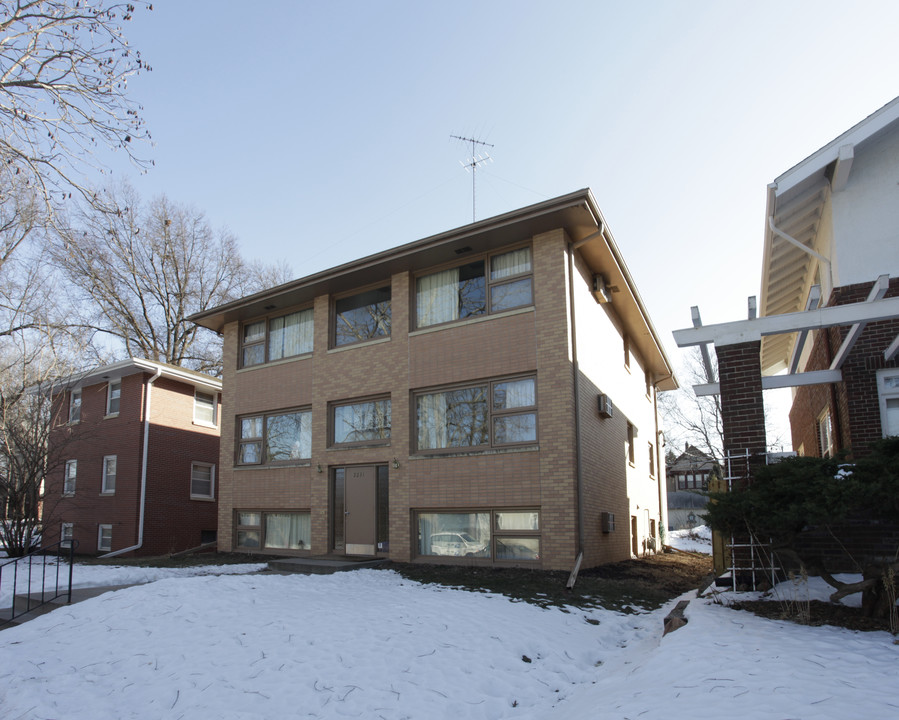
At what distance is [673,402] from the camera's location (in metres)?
47.5

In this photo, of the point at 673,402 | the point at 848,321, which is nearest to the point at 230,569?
the point at 848,321

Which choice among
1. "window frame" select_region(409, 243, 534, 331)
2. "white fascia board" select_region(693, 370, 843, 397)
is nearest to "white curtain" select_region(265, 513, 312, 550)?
"window frame" select_region(409, 243, 534, 331)

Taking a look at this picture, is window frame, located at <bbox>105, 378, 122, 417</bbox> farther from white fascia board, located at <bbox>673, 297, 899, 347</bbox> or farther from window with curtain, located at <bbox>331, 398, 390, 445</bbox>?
white fascia board, located at <bbox>673, 297, 899, 347</bbox>

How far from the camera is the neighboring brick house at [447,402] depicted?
1212 centimetres

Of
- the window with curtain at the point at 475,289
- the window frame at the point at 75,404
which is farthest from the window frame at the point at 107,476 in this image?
the window with curtain at the point at 475,289

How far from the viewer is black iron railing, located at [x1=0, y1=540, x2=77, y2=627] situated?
32.2 feet

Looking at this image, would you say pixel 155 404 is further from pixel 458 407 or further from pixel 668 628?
pixel 668 628

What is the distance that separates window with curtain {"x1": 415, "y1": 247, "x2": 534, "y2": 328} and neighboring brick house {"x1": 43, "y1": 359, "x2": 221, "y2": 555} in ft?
33.9

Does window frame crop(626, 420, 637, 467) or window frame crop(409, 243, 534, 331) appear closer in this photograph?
window frame crop(409, 243, 534, 331)

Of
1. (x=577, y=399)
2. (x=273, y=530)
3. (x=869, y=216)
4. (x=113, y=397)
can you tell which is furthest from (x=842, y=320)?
(x=113, y=397)

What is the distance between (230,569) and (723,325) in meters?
10.3

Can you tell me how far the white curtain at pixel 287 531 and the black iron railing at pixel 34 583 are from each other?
166 inches

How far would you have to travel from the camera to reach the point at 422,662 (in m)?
6.77

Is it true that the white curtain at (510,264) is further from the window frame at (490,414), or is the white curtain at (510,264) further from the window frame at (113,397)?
the window frame at (113,397)
